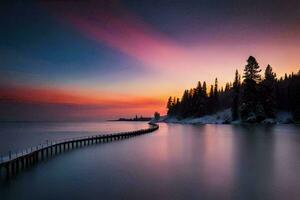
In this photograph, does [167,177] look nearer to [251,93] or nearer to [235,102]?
[251,93]

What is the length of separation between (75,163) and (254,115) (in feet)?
243

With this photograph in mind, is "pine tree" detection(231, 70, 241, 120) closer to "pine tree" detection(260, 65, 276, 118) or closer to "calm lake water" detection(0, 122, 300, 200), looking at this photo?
"pine tree" detection(260, 65, 276, 118)

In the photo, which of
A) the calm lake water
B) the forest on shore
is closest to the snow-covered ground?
the forest on shore

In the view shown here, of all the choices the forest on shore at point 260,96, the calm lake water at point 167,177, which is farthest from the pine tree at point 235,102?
the calm lake water at point 167,177

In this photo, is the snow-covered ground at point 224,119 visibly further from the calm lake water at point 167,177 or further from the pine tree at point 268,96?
the calm lake water at point 167,177

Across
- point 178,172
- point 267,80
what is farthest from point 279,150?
point 267,80

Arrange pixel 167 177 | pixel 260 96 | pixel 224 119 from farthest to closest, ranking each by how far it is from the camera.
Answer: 1. pixel 224 119
2. pixel 260 96
3. pixel 167 177

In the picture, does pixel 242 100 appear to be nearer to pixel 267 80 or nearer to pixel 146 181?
pixel 267 80

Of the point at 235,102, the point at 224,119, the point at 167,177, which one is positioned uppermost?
the point at 235,102

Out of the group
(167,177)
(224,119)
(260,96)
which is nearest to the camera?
(167,177)

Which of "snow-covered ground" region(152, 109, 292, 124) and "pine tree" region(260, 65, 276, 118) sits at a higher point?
"pine tree" region(260, 65, 276, 118)

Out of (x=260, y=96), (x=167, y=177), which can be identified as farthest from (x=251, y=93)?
(x=167, y=177)

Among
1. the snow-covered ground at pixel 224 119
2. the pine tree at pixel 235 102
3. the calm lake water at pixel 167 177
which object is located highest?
the pine tree at pixel 235 102

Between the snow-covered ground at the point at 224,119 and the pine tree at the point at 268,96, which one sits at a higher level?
the pine tree at the point at 268,96
